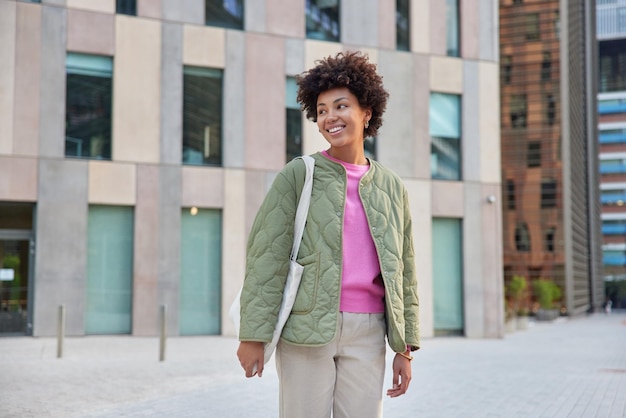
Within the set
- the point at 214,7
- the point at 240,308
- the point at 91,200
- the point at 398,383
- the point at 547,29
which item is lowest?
the point at 398,383

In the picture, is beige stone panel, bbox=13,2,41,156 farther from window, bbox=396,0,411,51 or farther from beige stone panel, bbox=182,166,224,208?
window, bbox=396,0,411,51

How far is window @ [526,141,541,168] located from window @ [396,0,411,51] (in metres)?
25.4

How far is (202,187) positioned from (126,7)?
4.51m

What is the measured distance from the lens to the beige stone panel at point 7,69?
1814 cm

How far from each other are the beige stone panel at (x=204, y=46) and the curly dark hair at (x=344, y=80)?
16.6 metres

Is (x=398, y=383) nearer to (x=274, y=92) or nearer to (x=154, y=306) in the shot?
(x=154, y=306)

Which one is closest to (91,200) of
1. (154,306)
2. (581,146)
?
(154,306)

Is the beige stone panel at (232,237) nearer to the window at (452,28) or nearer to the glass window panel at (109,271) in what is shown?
the glass window panel at (109,271)

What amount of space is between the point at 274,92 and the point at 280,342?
1738 cm

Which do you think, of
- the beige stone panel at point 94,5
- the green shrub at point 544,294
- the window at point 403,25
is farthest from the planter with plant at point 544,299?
the beige stone panel at point 94,5

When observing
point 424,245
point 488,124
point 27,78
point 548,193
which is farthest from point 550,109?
point 27,78

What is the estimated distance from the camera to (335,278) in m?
3.38

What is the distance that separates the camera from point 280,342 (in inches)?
136

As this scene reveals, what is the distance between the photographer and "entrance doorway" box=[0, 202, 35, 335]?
59.9 ft
